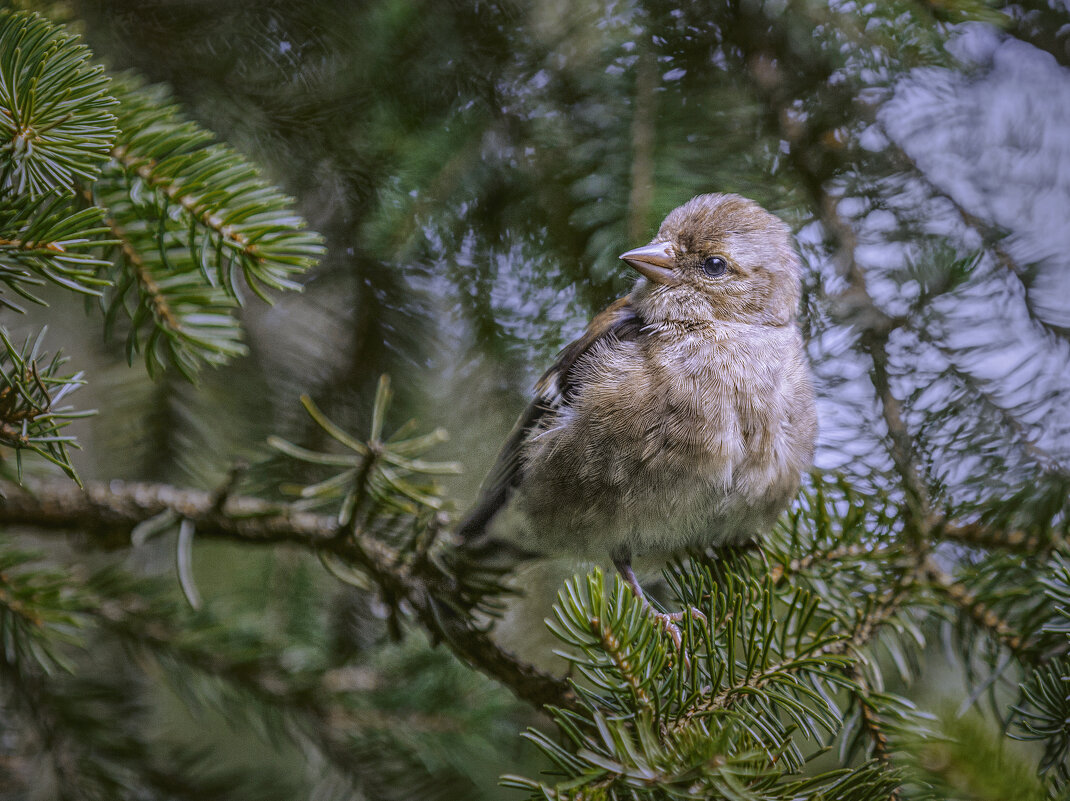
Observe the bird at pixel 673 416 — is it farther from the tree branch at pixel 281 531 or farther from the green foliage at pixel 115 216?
the green foliage at pixel 115 216

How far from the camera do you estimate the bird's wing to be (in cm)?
197

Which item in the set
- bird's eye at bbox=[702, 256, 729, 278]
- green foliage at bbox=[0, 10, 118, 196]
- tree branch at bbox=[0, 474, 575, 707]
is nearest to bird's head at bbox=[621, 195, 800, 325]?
→ bird's eye at bbox=[702, 256, 729, 278]

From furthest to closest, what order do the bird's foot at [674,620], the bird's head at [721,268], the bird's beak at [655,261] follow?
the bird's head at [721,268] → the bird's beak at [655,261] → the bird's foot at [674,620]

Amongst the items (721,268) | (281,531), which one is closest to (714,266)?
(721,268)

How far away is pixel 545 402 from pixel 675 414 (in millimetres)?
411

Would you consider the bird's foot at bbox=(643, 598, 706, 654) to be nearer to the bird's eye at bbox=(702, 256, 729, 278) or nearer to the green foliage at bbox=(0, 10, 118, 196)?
the bird's eye at bbox=(702, 256, 729, 278)

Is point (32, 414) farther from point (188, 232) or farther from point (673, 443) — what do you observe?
point (673, 443)

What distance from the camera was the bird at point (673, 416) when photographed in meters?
1.68

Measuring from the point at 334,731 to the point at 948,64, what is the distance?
2.22 m

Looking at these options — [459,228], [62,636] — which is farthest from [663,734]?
[459,228]

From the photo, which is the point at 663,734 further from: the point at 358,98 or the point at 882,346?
the point at 358,98

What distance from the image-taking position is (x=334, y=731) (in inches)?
74.4

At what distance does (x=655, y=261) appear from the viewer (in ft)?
5.98

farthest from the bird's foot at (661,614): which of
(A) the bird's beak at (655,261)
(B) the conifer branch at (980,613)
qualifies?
(A) the bird's beak at (655,261)
